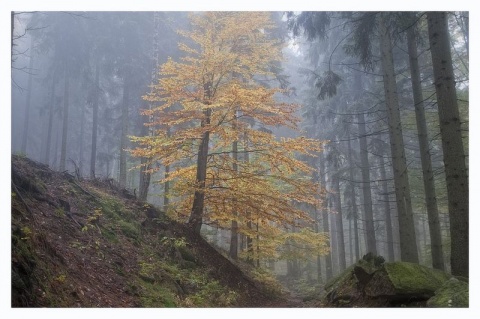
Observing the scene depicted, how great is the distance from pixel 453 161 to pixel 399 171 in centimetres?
271

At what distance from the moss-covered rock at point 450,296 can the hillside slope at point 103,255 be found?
378cm

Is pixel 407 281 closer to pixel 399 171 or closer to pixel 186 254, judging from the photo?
pixel 399 171

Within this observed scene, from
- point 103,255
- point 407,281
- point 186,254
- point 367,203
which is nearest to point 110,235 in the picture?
point 103,255

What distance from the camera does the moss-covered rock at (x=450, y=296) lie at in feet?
15.9

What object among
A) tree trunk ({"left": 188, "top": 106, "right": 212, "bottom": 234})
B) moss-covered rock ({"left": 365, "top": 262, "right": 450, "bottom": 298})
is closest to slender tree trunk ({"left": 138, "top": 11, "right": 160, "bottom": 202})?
tree trunk ({"left": 188, "top": 106, "right": 212, "bottom": 234})

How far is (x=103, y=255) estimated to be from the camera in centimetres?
616

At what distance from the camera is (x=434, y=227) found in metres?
7.39

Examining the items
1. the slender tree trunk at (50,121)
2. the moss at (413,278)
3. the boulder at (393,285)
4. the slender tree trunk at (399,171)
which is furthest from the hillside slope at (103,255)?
the slender tree trunk at (50,121)

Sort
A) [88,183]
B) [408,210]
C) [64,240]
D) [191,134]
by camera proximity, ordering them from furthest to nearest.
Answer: [88,183], [191,134], [408,210], [64,240]
